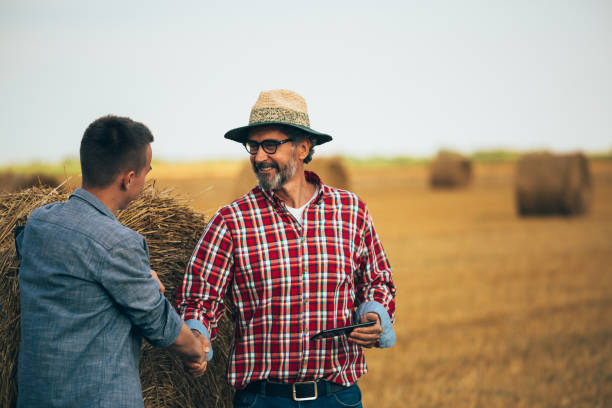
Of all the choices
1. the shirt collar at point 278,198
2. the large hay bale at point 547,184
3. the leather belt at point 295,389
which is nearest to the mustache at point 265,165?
A: the shirt collar at point 278,198

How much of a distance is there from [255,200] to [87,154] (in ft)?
2.99

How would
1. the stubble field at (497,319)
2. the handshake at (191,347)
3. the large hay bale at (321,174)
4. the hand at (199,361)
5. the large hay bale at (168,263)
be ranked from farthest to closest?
Answer: the large hay bale at (321,174) → the stubble field at (497,319) → the large hay bale at (168,263) → the hand at (199,361) → the handshake at (191,347)

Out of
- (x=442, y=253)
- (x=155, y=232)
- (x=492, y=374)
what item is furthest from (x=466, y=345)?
(x=442, y=253)

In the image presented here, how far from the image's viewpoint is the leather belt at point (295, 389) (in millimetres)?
2752

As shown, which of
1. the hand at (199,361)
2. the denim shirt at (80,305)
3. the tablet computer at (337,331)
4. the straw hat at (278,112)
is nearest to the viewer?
the denim shirt at (80,305)

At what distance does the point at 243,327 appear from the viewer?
286cm

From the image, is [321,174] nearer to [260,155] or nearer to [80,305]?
[260,155]

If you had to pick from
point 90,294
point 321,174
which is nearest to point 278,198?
point 90,294

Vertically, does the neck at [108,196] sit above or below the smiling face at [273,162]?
below

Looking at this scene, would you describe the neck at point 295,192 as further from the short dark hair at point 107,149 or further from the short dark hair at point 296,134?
the short dark hair at point 107,149

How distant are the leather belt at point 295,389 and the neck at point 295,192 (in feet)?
2.75

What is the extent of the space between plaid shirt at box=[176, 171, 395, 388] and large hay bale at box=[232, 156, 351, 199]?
12.7 m

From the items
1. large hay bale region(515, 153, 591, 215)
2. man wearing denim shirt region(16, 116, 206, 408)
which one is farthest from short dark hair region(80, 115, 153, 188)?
large hay bale region(515, 153, 591, 215)

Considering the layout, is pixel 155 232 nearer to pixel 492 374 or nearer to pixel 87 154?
pixel 87 154
